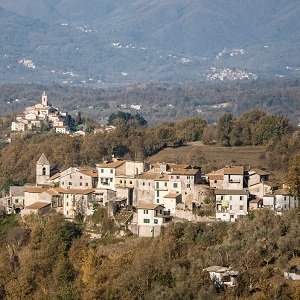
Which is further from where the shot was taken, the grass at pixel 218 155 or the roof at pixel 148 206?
the grass at pixel 218 155

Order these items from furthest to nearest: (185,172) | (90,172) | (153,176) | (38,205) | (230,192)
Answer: (90,172)
(38,205)
(153,176)
(185,172)
(230,192)

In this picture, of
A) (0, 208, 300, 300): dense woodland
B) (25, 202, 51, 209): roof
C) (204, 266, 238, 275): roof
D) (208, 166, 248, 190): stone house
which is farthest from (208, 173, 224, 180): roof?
(204, 266, 238, 275): roof

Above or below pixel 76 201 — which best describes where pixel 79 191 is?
above

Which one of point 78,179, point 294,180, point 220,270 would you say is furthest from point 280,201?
point 78,179

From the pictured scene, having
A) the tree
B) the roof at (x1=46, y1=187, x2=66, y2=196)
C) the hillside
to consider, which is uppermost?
the hillside

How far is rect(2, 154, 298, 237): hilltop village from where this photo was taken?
39344 millimetres

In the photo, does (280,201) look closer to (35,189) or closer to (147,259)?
(147,259)

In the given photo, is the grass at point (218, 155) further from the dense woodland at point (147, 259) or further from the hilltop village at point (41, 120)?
the hilltop village at point (41, 120)

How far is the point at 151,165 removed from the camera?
44.8 m

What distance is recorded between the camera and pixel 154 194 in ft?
136

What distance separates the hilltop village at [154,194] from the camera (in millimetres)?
39344

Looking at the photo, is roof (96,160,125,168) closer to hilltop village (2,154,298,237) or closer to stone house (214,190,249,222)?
hilltop village (2,154,298,237)

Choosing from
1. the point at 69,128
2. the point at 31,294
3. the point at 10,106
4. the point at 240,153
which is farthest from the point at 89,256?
the point at 10,106

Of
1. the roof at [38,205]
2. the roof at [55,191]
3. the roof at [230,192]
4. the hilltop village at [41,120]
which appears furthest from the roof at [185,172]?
the hilltop village at [41,120]
